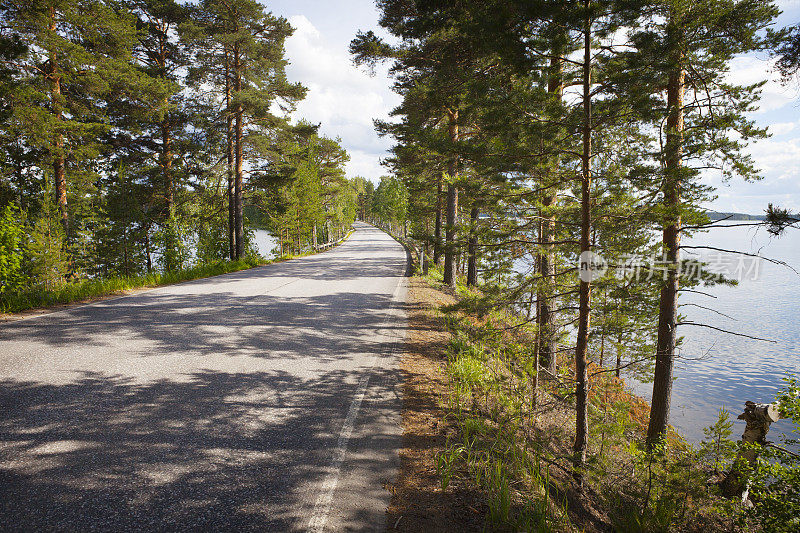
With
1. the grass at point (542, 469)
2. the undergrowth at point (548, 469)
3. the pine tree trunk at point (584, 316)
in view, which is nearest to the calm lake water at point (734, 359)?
the pine tree trunk at point (584, 316)

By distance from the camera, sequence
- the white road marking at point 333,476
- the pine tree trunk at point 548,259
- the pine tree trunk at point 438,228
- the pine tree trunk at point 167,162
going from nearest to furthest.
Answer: the white road marking at point 333,476 < the pine tree trunk at point 548,259 < the pine tree trunk at point 438,228 < the pine tree trunk at point 167,162

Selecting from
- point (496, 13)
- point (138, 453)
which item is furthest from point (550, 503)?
point (496, 13)

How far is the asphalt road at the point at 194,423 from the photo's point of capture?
2.62m

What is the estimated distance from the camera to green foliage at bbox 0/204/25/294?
7688mm

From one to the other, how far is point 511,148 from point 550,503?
414 centimetres

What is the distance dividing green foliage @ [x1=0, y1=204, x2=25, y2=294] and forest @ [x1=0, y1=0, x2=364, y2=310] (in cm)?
3

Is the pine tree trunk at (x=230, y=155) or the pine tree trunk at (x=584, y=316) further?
the pine tree trunk at (x=230, y=155)

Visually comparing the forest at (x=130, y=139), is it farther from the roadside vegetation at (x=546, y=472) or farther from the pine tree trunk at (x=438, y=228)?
the roadside vegetation at (x=546, y=472)

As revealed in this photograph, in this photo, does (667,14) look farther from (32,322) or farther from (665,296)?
(32,322)

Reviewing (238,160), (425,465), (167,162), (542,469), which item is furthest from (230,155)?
(542,469)

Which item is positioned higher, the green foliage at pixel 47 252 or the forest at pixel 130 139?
the forest at pixel 130 139

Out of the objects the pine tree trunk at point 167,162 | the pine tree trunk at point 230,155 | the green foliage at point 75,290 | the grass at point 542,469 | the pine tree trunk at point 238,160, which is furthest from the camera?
the pine tree trunk at point 167,162

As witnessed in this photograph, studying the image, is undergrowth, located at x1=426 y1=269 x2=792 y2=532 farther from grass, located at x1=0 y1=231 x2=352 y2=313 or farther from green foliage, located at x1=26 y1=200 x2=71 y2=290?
green foliage, located at x1=26 y1=200 x2=71 y2=290

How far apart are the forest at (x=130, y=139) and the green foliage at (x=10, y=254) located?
3 centimetres
